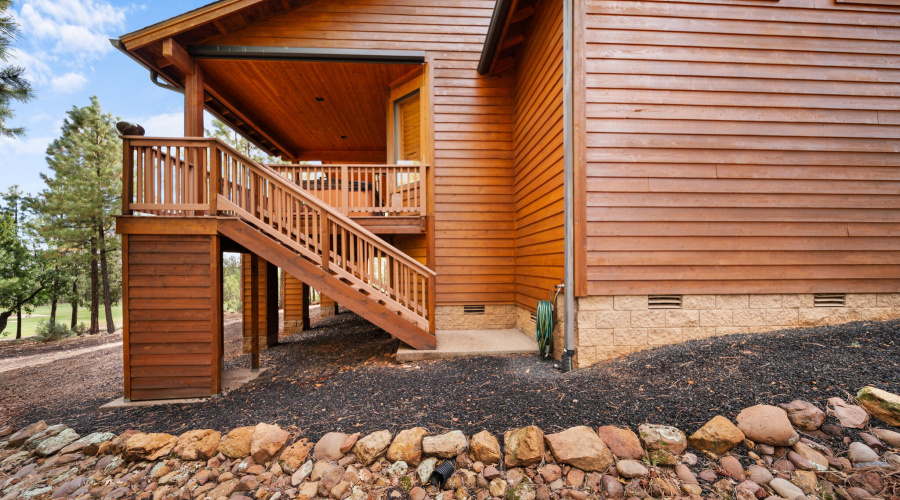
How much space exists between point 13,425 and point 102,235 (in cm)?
1321

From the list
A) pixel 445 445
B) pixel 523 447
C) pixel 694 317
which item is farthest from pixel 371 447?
pixel 694 317

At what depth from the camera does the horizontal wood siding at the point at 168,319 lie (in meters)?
3.58

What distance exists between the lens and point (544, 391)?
3.06 m

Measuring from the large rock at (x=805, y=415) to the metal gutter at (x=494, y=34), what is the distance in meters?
5.17

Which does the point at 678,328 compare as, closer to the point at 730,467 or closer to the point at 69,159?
the point at 730,467

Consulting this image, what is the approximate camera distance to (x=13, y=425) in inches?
129

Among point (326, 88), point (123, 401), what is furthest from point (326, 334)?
point (326, 88)

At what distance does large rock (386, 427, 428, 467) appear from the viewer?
2.39 metres

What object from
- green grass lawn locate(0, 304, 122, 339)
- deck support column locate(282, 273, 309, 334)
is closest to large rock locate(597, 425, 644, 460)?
deck support column locate(282, 273, 309, 334)

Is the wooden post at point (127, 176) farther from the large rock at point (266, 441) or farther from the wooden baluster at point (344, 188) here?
the large rock at point (266, 441)

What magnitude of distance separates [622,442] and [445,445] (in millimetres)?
1177

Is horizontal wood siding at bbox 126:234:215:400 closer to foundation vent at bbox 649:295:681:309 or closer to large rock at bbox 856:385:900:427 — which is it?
foundation vent at bbox 649:295:681:309

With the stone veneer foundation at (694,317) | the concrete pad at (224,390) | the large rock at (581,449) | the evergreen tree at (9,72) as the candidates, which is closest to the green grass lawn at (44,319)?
the evergreen tree at (9,72)

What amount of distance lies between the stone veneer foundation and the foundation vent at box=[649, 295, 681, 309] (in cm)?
4
